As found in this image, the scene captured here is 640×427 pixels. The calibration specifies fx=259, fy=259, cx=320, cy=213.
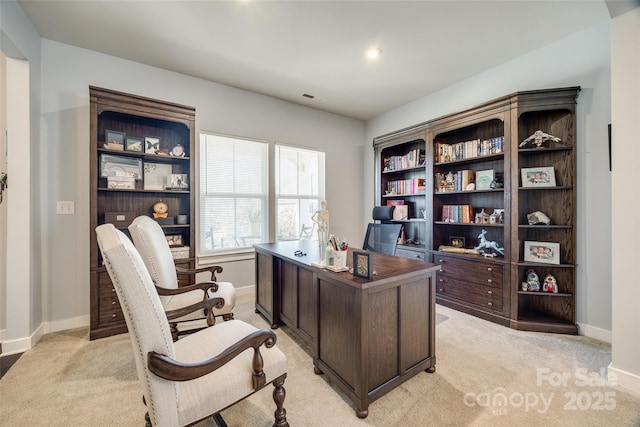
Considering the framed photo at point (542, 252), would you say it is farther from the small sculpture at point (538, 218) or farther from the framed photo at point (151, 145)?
the framed photo at point (151, 145)

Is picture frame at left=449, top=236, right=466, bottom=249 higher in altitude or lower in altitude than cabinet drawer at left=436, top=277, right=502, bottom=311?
higher

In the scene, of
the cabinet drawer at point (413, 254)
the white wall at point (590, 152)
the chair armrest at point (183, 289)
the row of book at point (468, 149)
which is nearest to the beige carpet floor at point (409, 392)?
the white wall at point (590, 152)

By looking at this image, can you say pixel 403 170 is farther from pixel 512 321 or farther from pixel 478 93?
pixel 512 321

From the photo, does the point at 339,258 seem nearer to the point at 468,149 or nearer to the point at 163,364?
the point at 163,364

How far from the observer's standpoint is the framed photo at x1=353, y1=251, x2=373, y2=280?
4.90 ft

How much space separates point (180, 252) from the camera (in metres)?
2.80

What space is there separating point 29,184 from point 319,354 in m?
2.84

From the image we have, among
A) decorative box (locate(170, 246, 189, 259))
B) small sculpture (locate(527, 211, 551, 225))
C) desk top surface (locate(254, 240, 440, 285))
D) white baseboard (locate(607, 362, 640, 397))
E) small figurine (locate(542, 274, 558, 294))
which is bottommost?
white baseboard (locate(607, 362, 640, 397))

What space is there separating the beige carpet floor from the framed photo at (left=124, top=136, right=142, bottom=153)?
1.86 m

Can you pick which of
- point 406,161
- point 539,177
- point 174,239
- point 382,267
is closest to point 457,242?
point 539,177

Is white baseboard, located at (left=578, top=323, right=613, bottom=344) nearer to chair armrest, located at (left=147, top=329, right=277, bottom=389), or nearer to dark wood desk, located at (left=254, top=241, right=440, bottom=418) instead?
dark wood desk, located at (left=254, top=241, right=440, bottom=418)

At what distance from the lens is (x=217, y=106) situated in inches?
133

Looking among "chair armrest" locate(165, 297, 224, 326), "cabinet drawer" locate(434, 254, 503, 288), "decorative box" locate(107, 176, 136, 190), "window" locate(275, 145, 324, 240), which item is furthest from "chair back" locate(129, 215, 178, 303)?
"cabinet drawer" locate(434, 254, 503, 288)

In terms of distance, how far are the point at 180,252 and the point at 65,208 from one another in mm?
1141
